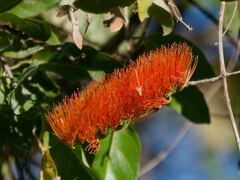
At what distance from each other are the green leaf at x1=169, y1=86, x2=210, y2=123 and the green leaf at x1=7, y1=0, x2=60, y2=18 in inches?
21.7

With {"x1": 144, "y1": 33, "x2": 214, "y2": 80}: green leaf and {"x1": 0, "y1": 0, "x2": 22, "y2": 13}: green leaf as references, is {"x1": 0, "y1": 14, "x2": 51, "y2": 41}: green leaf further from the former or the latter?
{"x1": 144, "y1": 33, "x2": 214, "y2": 80}: green leaf

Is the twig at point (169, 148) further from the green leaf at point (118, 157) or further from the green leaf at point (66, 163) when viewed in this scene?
the green leaf at point (66, 163)

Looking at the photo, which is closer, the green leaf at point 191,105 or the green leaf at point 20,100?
the green leaf at point 20,100

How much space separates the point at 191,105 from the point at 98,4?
2.14ft

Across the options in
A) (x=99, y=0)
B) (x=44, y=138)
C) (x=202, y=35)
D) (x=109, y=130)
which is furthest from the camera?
(x=202, y=35)

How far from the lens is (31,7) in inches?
62.4

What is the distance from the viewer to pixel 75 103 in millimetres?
1244

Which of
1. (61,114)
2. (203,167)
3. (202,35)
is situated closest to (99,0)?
(61,114)

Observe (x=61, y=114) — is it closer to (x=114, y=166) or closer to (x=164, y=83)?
(x=164, y=83)

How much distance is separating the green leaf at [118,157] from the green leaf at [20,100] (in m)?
0.28

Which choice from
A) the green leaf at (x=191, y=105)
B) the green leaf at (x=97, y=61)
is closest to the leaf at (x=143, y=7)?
the green leaf at (x=97, y=61)

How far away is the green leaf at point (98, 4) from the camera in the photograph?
1192 mm

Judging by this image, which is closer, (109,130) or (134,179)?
(109,130)

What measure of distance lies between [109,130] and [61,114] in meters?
0.17
